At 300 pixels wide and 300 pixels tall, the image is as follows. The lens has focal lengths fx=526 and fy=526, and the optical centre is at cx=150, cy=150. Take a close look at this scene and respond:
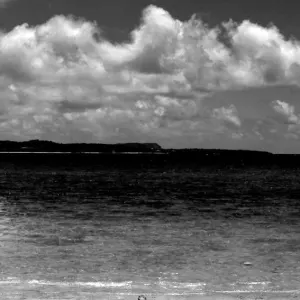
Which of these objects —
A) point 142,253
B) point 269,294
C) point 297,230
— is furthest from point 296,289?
point 297,230

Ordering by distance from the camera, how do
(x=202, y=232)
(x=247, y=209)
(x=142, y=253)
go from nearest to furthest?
(x=142, y=253) < (x=202, y=232) < (x=247, y=209)

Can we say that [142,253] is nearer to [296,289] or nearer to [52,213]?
[296,289]

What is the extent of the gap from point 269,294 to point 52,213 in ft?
92.1

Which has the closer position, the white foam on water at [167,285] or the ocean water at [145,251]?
the white foam on water at [167,285]

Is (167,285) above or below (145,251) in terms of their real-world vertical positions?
above

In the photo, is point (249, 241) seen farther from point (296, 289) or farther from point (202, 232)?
point (296, 289)

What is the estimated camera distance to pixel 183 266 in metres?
21.8

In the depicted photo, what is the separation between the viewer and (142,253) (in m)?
24.8

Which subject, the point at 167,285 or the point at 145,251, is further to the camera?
the point at 145,251

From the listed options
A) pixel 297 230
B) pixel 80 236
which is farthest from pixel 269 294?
pixel 297 230

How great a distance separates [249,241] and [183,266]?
8.17 metres

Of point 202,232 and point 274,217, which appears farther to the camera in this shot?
point 274,217

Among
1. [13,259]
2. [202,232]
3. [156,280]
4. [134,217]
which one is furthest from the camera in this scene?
[134,217]

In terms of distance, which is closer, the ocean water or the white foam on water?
the white foam on water
